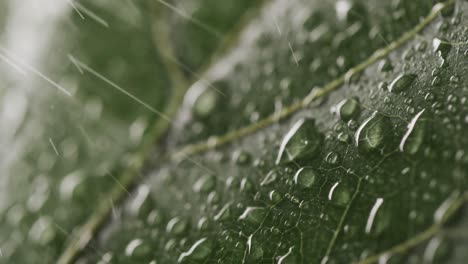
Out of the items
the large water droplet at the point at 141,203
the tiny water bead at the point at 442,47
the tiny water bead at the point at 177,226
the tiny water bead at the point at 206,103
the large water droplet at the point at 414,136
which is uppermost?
the tiny water bead at the point at 206,103

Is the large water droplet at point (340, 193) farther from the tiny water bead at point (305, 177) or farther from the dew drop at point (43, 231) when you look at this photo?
the dew drop at point (43, 231)

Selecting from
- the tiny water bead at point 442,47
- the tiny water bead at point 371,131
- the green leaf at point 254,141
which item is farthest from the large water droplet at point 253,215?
the tiny water bead at point 442,47

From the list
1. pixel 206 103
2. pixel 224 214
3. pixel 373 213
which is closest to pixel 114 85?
pixel 206 103

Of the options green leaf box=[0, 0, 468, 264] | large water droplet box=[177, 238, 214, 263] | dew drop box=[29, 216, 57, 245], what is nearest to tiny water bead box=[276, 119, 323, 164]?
green leaf box=[0, 0, 468, 264]

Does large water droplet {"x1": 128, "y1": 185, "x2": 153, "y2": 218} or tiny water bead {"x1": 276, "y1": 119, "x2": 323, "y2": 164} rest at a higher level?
large water droplet {"x1": 128, "y1": 185, "x2": 153, "y2": 218}

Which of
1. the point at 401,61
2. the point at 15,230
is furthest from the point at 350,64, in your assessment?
the point at 15,230

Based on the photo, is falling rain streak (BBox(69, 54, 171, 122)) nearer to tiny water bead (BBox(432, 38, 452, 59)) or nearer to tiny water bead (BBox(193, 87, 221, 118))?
tiny water bead (BBox(193, 87, 221, 118))

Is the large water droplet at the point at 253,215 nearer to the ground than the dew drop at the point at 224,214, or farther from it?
nearer to the ground
